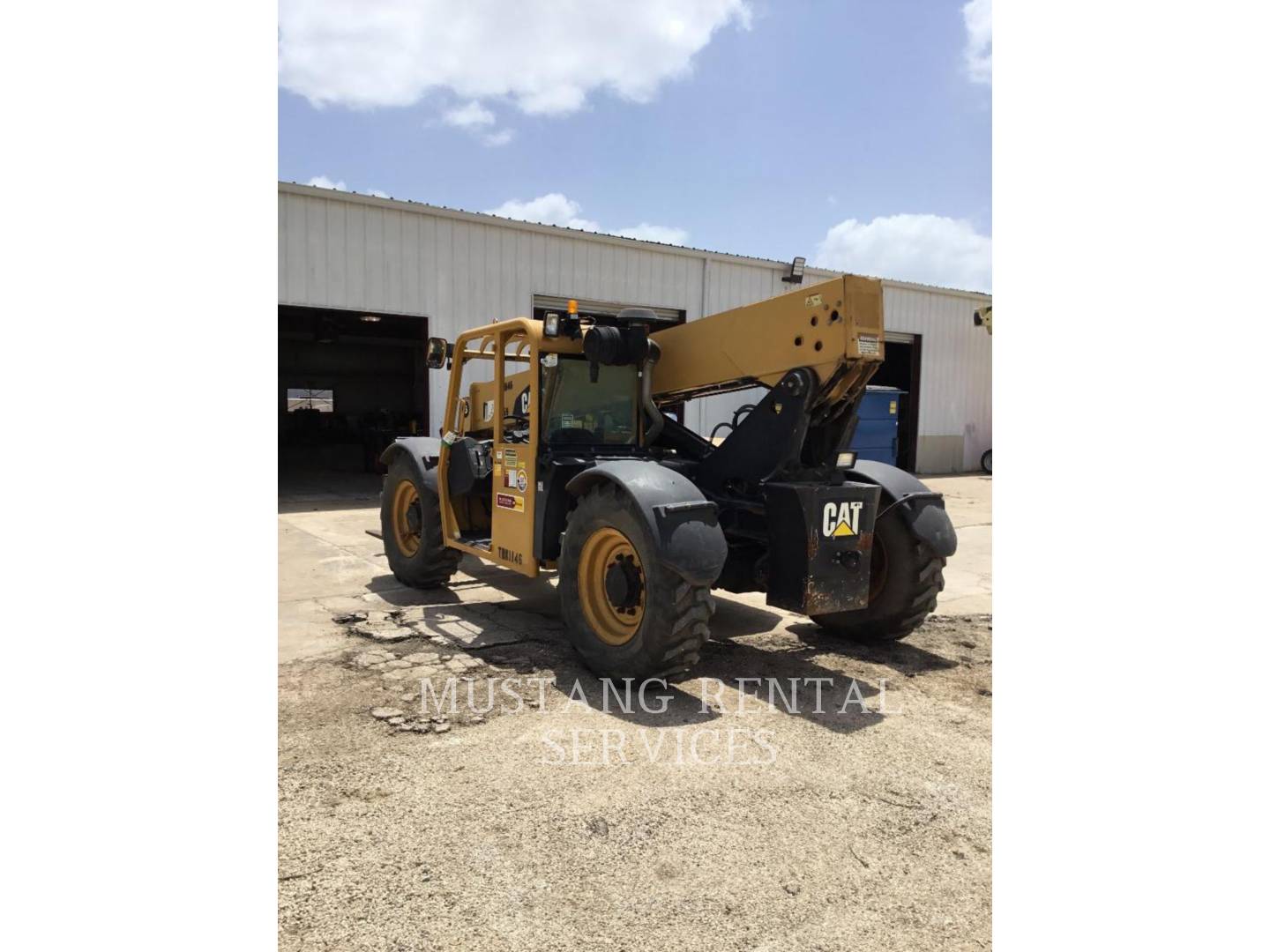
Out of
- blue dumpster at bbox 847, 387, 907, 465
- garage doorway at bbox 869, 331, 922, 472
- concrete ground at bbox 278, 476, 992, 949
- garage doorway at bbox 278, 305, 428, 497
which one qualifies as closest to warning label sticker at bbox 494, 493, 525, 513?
concrete ground at bbox 278, 476, 992, 949

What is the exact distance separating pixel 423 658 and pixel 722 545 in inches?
77.9

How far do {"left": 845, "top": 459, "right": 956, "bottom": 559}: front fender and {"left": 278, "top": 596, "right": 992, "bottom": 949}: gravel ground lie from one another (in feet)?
2.48

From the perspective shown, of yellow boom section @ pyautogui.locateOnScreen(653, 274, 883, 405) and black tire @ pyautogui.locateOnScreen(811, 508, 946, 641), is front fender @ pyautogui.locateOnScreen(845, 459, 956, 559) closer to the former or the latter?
black tire @ pyautogui.locateOnScreen(811, 508, 946, 641)

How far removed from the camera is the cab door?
214 inches

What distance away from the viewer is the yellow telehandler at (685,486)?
14.1 ft

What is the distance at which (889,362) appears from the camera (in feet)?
72.0

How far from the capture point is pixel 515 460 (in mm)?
5613

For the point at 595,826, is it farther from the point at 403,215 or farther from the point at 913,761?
the point at 403,215

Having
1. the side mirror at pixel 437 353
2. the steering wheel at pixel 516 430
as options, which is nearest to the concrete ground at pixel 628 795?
the steering wheel at pixel 516 430

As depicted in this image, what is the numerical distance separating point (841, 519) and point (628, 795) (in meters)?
2.05

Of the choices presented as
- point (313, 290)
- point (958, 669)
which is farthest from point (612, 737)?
point (313, 290)

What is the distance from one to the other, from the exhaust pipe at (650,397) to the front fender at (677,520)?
138 cm

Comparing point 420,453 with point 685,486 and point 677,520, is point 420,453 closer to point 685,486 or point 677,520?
point 685,486

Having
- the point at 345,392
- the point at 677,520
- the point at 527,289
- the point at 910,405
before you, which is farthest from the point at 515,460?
the point at 345,392
